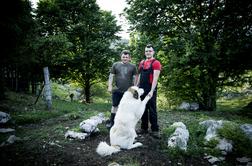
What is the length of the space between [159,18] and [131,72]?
1197 centimetres

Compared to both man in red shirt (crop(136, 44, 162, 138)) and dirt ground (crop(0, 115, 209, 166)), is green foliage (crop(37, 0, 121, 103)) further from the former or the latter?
man in red shirt (crop(136, 44, 162, 138))

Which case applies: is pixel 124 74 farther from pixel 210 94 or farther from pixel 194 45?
pixel 210 94

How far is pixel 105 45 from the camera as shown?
2745 cm

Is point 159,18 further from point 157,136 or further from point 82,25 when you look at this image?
point 157,136

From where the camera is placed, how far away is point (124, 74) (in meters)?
9.55

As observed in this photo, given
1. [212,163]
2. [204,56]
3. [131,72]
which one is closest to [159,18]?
[204,56]

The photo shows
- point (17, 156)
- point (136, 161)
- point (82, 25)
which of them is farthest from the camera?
point (82, 25)

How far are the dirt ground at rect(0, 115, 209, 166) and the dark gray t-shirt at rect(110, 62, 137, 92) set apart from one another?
1995 millimetres

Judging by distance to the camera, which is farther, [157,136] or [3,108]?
[3,108]

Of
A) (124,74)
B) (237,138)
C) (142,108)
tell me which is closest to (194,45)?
(124,74)

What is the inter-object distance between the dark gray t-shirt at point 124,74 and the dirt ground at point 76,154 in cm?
199

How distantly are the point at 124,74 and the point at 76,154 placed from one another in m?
3.37

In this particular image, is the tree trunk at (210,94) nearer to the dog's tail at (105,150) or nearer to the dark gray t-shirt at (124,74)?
the dark gray t-shirt at (124,74)

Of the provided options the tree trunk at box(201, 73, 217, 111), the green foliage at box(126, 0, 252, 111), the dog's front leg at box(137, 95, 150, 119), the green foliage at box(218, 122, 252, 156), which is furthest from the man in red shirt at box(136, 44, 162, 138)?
the tree trunk at box(201, 73, 217, 111)
